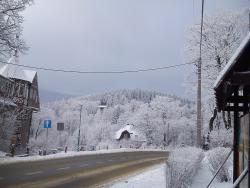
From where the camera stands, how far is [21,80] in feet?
162

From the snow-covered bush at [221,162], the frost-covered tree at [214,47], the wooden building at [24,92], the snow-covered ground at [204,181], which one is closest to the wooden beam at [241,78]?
the snow-covered ground at [204,181]

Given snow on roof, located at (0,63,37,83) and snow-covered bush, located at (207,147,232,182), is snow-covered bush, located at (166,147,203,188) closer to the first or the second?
snow-covered bush, located at (207,147,232,182)

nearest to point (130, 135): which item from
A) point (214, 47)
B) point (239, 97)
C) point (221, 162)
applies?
point (214, 47)

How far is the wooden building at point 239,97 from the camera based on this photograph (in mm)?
5562

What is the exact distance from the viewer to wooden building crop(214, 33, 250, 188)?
5562 millimetres

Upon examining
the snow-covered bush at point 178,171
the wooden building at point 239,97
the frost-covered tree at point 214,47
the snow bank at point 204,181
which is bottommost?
the snow bank at point 204,181

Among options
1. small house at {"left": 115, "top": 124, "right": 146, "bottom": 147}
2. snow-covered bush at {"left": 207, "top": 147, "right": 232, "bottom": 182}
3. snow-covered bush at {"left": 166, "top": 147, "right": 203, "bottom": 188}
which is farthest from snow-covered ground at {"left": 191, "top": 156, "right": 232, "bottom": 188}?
small house at {"left": 115, "top": 124, "right": 146, "bottom": 147}

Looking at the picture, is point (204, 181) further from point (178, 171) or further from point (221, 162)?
point (178, 171)

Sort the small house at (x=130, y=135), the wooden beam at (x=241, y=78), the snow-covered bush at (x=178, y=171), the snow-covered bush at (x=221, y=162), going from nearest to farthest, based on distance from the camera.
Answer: the wooden beam at (x=241, y=78), the snow-covered bush at (x=178, y=171), the snow-covered bush at (x=221, y=162), the small house at (x=130, y=135)

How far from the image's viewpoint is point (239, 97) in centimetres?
791

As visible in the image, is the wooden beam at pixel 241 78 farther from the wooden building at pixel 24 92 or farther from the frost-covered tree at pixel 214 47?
the wooden building at pixel 24 92

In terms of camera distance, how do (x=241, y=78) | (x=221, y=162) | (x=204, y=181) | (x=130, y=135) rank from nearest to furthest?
(x=241, y=78) < (x=221, y=162) < (x=204, y=181) < (x=130, y=135)

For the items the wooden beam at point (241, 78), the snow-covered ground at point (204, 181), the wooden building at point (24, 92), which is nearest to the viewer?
the wooden beam at point (241, 78)

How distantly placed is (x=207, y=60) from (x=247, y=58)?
25.2 meters
